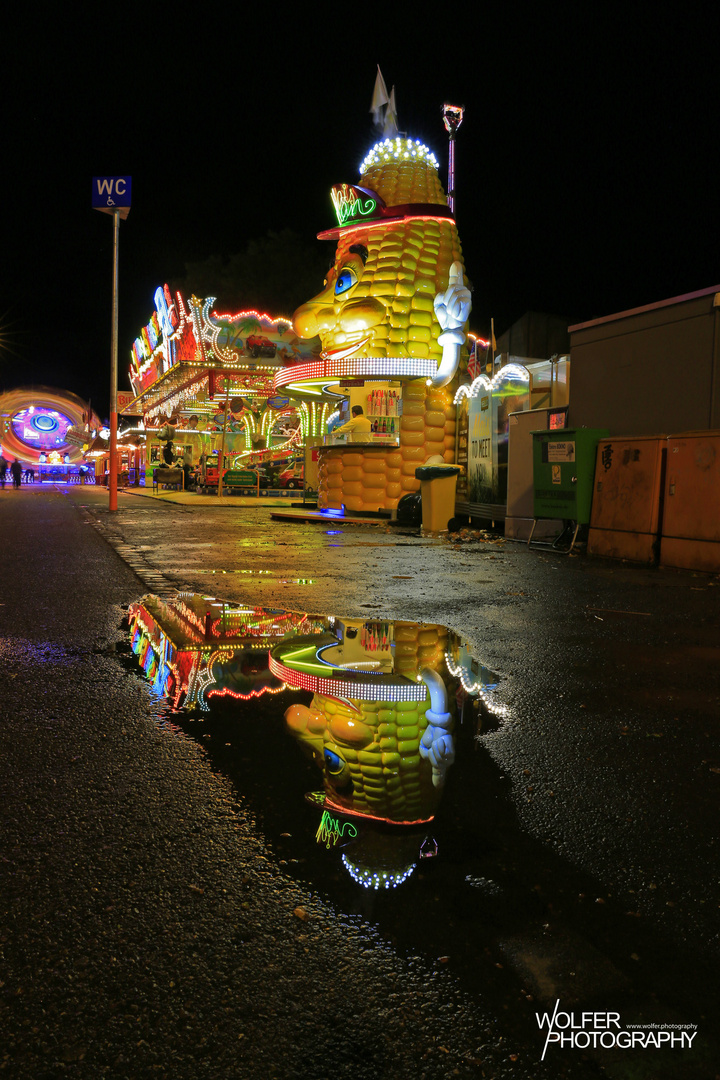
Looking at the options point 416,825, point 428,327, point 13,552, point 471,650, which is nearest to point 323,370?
point 428,327

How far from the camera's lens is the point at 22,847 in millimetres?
2254

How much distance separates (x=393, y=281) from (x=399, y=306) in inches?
25.5

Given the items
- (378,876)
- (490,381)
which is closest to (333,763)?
(378,876)

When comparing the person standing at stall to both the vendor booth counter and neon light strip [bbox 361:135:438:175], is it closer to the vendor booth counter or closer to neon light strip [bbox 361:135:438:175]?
the vendor booth counter

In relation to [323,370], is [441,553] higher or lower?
lower

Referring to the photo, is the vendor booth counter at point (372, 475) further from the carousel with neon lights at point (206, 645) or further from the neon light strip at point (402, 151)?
the carousel with neon lights at point (206, 645)

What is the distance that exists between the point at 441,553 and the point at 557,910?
31.1 ft

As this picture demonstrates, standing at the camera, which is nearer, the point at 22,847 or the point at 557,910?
the point at 557,910

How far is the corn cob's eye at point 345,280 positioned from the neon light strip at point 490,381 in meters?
3.94

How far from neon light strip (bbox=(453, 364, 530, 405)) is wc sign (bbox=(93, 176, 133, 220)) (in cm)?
946

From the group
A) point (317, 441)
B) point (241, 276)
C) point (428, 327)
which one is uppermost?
point (241, 276)

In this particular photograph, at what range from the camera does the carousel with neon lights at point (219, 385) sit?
29109mm

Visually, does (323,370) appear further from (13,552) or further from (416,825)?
(416,825)

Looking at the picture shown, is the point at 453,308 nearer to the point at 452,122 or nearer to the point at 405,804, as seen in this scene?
the point at 452,122
